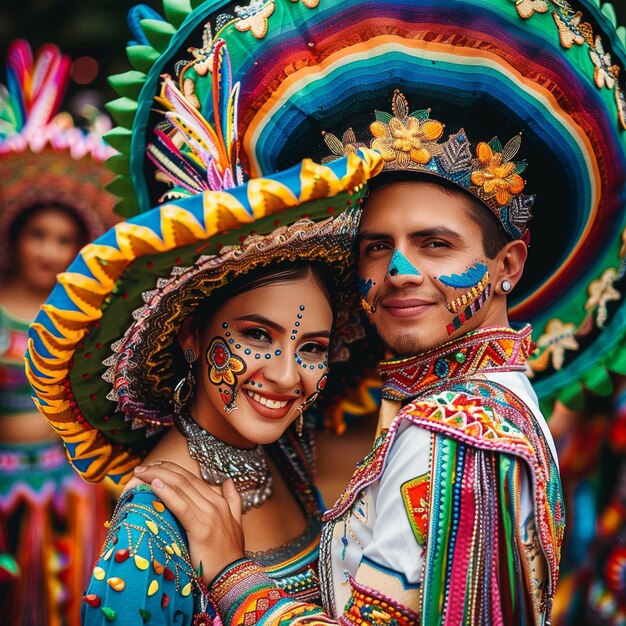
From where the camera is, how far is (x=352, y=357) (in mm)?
3150

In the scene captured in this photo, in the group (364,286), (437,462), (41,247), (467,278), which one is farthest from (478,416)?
(41,247)

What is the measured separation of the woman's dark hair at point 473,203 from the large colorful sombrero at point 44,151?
3177mm

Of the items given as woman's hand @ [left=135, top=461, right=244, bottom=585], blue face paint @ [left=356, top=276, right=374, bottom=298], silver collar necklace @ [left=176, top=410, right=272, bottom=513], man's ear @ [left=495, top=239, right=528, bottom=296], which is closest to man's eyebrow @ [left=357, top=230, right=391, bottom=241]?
blue face paint @ [left=356, top=276, right=374, bottom=298]

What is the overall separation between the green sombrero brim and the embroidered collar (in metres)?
0.54

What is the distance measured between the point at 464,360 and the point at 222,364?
0.69 meters

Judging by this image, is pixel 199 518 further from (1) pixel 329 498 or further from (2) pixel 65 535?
(2) pixel 65 535

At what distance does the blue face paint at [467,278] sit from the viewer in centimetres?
246

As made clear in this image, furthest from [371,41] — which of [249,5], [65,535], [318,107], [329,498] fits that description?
[65,535]

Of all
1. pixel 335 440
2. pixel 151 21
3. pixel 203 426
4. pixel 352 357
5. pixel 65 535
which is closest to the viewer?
pixel 203 426

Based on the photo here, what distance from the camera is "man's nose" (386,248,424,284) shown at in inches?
95.9

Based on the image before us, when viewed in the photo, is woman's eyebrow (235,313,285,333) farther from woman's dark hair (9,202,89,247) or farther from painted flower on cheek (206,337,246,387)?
woman's dark hair (9,202,89,247)

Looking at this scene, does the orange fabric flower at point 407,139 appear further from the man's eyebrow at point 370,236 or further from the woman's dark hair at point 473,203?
the man's eyebrow at point 370,236

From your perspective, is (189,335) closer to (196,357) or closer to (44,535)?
(196,357)

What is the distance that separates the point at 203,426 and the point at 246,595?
540 mm
